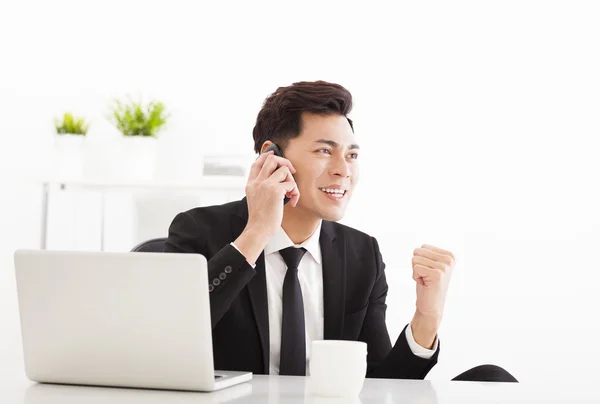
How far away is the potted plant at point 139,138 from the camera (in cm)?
354

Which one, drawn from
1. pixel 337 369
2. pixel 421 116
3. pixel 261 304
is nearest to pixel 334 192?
pixel 261 304

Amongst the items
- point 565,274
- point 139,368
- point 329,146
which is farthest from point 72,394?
point 565,274

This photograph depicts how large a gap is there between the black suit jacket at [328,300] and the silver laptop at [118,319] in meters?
0.45

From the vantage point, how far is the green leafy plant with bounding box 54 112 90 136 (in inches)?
144

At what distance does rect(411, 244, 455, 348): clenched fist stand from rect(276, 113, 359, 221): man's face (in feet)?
1.33

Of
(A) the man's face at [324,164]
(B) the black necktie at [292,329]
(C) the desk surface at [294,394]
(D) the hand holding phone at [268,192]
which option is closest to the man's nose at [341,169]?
(A) the man's face at [324,164]

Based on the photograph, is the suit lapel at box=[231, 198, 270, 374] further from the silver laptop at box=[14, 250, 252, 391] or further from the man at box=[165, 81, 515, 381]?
the silver laptop at box=[14, 250, 252, 391]

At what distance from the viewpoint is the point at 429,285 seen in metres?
1.99

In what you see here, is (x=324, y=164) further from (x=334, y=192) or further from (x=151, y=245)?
(x=151, y=245)

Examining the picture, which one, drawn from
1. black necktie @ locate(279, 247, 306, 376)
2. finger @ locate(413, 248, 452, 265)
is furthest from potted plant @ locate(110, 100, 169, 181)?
finger @ locate(413, 248, 452, 265)

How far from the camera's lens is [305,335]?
7.06 ft

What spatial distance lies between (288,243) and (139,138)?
149cm

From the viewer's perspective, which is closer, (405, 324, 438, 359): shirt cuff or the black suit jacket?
(405, 324, 438, 359): shirt cuff

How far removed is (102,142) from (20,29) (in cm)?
71
